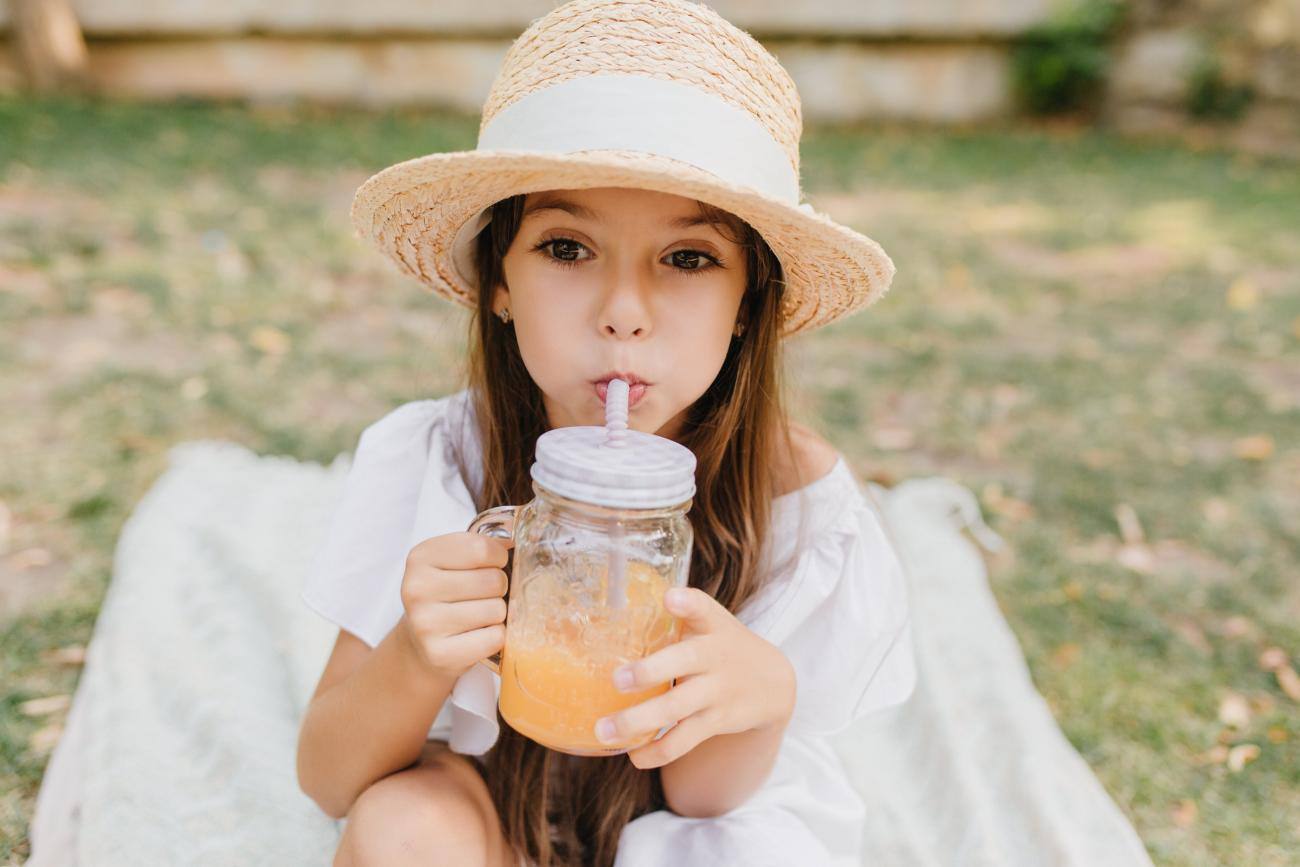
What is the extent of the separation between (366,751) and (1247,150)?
32.6 ft

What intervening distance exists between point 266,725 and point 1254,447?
11.7 ft

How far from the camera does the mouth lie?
1.49 metres

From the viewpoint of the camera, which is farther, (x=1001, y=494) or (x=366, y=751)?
(x=1001, y=494)

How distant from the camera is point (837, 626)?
1865 millimetres

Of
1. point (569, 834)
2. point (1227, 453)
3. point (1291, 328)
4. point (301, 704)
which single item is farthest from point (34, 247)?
point (1291, 328)

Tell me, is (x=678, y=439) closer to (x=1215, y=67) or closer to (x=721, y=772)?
(x=721, y=772)

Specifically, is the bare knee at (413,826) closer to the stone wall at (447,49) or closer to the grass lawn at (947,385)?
the grass lawn at (947,385)

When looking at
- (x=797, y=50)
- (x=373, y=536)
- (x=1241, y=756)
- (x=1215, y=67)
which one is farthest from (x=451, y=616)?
(x=1215, y=67)

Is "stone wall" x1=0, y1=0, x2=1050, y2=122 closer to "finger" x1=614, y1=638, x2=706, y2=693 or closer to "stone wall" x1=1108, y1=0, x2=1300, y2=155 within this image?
"stone wall" x1=1108, y1=0, x2=1300, y2=155

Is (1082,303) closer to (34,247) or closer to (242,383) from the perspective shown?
(242,383)

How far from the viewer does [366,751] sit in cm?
162

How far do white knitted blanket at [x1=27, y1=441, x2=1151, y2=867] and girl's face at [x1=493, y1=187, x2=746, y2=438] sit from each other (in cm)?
113

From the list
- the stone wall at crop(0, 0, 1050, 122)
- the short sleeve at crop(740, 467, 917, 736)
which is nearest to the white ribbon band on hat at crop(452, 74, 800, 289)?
the short sleeve at crop(740, 467, 917, 736)

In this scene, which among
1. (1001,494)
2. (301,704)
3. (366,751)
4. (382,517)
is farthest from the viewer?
(1001,494)
